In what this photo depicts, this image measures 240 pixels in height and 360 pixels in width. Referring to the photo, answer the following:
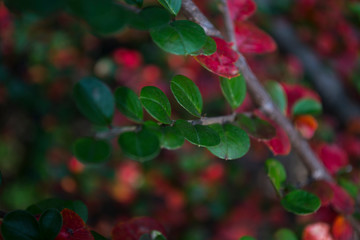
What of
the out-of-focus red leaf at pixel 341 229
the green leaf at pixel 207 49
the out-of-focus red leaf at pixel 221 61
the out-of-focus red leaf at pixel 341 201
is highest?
the green leaf at pixel 207 49

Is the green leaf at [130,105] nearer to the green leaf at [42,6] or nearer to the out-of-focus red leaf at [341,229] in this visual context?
the green leaf at [42,6]

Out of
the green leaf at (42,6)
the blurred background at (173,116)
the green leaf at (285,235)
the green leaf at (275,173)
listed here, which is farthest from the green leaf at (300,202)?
the blurred background at (173,116)

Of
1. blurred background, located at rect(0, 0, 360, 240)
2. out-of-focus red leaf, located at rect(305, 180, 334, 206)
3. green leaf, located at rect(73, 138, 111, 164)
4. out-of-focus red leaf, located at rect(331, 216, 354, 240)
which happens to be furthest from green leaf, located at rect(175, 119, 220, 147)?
blurred background, located at rect(0, 0, 360, 240)

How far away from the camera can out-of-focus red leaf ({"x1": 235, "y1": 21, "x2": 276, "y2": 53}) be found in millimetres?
653

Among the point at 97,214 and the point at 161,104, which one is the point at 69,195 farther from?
the point at 161,104

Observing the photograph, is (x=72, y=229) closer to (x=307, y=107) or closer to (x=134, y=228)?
(x=134, y=228)

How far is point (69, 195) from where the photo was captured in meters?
1.75

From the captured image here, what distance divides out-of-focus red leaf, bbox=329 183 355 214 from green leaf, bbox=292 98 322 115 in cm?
18

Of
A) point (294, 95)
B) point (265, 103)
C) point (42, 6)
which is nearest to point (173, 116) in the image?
point (294, 95)

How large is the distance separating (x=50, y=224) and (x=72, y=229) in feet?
0.13

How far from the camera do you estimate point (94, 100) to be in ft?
1.73

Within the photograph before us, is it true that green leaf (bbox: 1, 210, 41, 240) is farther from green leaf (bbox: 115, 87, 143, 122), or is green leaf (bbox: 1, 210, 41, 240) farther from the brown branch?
the brown branch

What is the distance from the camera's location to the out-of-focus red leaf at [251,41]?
2.14 ft

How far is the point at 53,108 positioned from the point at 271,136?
145 cm
